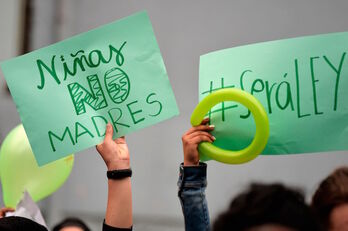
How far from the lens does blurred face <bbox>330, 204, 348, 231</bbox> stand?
106cm

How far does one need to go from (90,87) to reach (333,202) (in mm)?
597

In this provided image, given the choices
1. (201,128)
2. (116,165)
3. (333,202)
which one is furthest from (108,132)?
(333,202)

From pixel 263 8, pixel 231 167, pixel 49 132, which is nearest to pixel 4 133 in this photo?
pixel 231 167

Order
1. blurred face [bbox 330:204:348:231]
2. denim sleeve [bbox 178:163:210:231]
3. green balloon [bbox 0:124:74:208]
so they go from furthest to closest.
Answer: green balloon [bbox 0:124:74:208] → denim sleeve [bbox 178:163:210:231] → blurred face [bbox 330:204:348:231]

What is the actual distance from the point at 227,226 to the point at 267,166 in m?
1.83

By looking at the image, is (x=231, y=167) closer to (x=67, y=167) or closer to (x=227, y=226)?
(x=67, y=167)

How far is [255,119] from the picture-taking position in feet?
3.70

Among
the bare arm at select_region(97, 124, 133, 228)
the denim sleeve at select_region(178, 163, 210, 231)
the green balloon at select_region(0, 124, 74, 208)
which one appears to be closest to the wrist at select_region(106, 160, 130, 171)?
the bare arm at select_region(97, 124, 133, 228)

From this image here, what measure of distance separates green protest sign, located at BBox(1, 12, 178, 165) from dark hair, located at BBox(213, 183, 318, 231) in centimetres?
47

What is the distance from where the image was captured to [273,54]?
125 cm

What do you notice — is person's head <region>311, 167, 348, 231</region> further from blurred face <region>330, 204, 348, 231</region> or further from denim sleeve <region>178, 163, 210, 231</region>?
denim sleeve <region>178, 163, 210, 231</region>

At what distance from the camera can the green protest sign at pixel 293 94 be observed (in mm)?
1223

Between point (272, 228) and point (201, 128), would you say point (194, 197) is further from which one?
point (272, 228)

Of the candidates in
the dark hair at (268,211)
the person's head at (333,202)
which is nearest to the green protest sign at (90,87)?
the person's head at (333,202)
